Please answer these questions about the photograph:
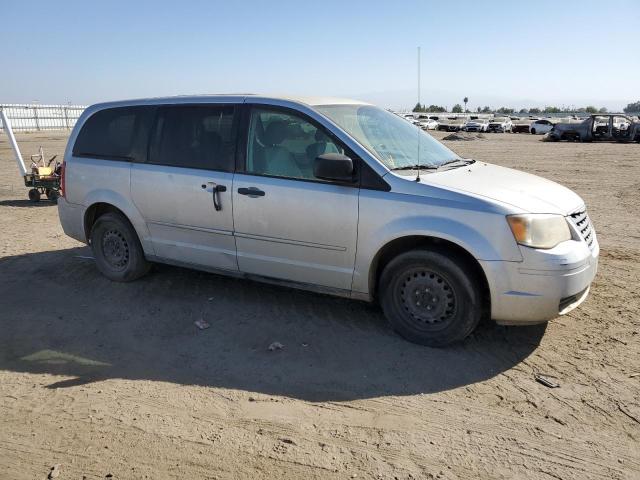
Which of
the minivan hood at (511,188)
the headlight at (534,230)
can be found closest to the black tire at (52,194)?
the minivan hood at (511,188)

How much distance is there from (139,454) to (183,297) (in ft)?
8.32

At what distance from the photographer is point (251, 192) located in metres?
4.75

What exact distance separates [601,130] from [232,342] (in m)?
34.5

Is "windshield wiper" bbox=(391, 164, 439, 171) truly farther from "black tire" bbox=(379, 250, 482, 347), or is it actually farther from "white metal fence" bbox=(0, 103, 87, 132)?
"white metal fence" bbox=(0, 103, 87, 132)

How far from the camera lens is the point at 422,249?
13.9ft

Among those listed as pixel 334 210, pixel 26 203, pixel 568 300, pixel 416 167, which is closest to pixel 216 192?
pixel 334 210

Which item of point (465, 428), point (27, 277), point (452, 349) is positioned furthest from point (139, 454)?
point (27, 277)

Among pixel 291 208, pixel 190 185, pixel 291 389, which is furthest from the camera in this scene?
pixel 190 185

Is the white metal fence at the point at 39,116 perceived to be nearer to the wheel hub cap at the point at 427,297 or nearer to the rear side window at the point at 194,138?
the rear side window at the point at 194,138

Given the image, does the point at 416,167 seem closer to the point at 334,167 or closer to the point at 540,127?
the point at 334,167

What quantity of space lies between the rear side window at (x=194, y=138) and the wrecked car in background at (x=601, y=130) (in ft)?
105

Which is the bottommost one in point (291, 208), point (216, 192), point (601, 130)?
point (291, 208)

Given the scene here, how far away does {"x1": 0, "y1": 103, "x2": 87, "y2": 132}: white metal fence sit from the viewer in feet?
141

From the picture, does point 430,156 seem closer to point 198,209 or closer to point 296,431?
point 198,209
